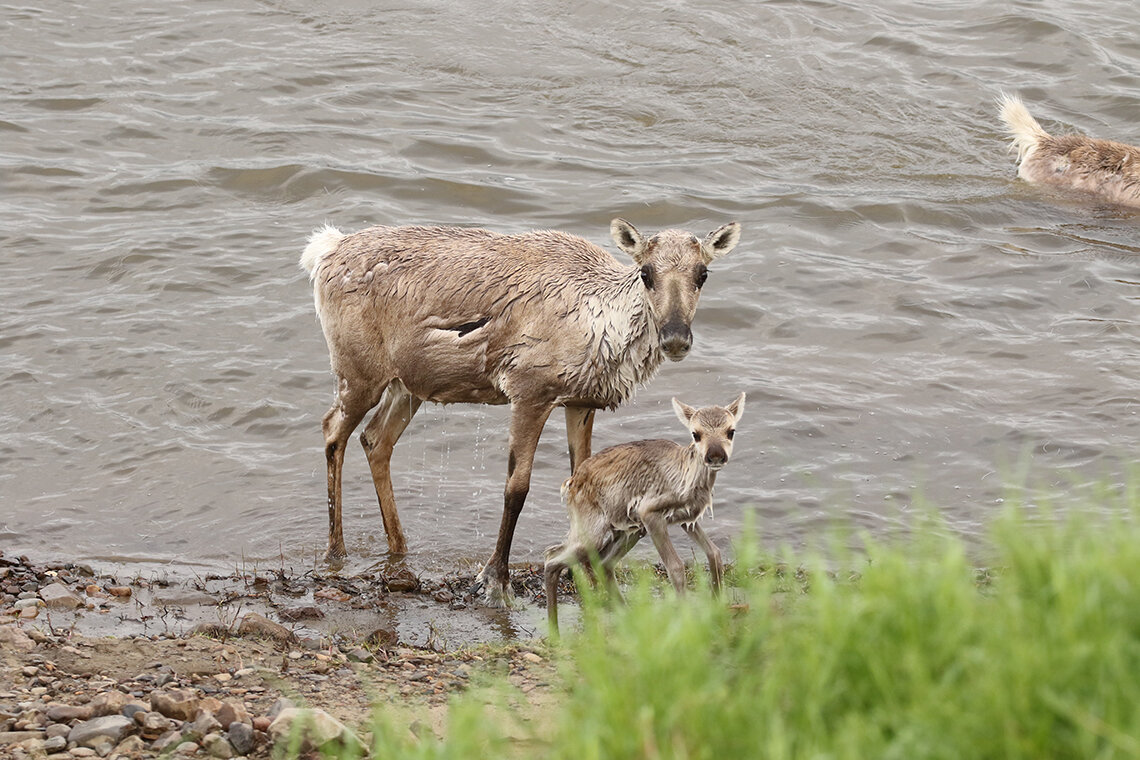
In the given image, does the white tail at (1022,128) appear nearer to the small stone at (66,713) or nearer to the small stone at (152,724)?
the small stone at (152,724)

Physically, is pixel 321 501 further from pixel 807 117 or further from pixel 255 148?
pixel 807 117

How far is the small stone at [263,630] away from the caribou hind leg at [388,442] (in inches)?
89.6

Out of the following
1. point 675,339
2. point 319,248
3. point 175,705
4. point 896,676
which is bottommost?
point 175,705

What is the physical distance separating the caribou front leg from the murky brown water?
0.82 metres

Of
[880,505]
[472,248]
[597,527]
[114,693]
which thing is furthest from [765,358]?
[114,693]

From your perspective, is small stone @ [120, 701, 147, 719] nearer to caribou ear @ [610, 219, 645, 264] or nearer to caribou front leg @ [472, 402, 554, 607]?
caribou front leg @ [472, 402, 554, 607]

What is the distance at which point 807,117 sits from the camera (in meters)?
17.5

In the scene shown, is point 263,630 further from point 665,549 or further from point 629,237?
point 629,237

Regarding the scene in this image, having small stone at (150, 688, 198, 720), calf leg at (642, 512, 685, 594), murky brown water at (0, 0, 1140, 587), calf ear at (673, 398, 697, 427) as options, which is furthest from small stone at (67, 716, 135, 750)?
murky brown water at (0, 0, 1140, 587)

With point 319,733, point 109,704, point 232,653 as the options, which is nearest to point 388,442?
point 232,653

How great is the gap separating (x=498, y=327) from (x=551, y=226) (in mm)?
6114

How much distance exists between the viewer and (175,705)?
529cm

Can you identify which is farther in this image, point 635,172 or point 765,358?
point 635,172

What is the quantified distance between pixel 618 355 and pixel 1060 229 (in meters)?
8.16
